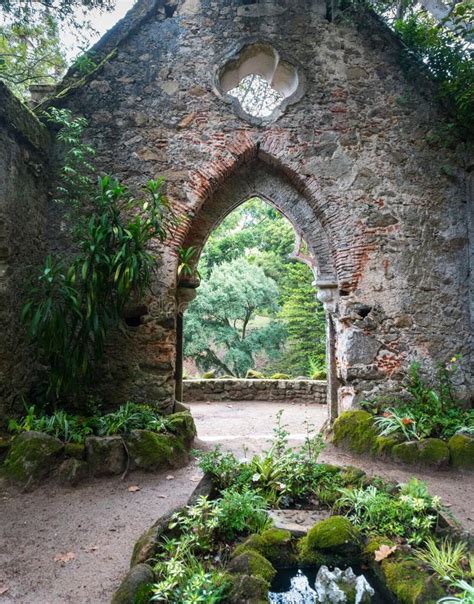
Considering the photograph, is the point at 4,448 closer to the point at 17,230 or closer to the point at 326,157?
the point at 17,230

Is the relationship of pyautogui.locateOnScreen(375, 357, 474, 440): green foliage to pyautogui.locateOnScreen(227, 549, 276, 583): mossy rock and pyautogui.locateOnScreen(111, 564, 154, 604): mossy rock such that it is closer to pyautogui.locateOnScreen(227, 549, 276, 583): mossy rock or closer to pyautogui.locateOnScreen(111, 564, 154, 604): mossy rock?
pyautogui.locateOnScreen(227, 549, 276, 583): mossy rock

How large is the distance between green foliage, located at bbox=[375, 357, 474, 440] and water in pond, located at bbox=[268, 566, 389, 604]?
2.35 metres

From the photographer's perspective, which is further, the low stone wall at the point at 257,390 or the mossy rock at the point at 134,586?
the low stone wall at the point at 257,390

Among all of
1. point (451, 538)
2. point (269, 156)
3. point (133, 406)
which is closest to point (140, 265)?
point (133, 406)

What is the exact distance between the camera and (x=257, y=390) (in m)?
8.52

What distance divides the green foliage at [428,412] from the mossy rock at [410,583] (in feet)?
7.28

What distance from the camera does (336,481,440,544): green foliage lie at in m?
2.35

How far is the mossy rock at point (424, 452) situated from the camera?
384 cm

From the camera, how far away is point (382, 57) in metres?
5.07

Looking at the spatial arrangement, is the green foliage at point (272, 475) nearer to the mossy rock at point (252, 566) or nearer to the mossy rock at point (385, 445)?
the mossy rock at point (252, 566)

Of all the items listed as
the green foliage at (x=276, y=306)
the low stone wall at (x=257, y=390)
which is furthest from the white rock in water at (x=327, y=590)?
the green foliage at (x=276, y=306)

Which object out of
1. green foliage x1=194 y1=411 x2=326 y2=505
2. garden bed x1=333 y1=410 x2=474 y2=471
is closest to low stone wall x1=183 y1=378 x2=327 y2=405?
garden bed x1=333 y1=410 x2=474 y2=471

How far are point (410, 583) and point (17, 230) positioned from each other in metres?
4.27

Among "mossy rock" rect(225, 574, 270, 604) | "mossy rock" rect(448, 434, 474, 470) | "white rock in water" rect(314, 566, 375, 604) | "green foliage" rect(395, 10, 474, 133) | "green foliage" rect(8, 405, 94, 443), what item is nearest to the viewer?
"mossy rock" rect(225, 574, 270, 604)
